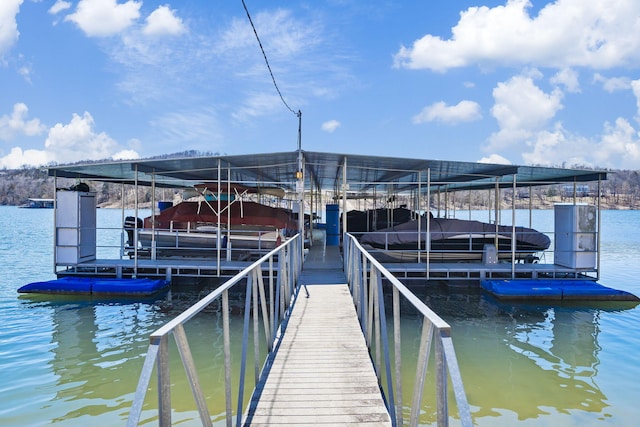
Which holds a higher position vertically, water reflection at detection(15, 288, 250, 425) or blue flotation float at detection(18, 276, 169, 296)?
blue flotation float at detection(18, 276, 169, 296)

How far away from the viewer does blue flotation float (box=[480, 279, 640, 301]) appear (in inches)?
409

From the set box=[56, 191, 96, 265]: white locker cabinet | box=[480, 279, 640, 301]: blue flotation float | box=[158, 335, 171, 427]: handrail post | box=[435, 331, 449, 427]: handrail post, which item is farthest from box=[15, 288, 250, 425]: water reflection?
box=[480, 279, 640, 301]: blue flotation float

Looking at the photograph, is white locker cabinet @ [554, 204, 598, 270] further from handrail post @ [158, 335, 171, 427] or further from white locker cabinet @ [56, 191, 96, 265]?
white locker cabinet @ [56, 191, 96, 265]

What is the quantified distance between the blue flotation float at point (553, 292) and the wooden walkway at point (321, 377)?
17.2ft

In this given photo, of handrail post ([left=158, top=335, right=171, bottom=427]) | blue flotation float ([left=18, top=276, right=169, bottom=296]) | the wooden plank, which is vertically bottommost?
blue flotation float ([left=18, top=276, right=169, bottom=296])

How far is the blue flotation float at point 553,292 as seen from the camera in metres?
10.4

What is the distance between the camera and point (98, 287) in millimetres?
10617

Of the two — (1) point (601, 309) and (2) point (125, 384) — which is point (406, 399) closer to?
(2) point (125, 384)

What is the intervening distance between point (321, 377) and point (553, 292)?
8371 mm

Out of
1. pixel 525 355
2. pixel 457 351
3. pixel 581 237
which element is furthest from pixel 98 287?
pixel 581 237

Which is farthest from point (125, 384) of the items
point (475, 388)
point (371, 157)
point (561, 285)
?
point (561, 285)

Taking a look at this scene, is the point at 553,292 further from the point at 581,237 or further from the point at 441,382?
the point at 441,382

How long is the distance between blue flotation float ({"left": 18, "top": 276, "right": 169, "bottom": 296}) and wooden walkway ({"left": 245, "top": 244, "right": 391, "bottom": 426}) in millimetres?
5240

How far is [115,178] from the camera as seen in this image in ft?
43.5
